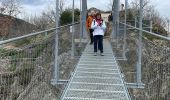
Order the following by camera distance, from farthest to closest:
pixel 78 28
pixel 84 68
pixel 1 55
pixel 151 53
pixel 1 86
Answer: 1. pixel 78 28
2. pixel 84 68
3. pixel 151 53
4. pixel 1 86
5. pixel 1 55

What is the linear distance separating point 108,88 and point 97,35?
4.24m

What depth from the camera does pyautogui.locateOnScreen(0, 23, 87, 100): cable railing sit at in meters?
6.48

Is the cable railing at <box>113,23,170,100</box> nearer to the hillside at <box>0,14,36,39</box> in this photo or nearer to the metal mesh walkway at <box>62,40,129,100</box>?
the metal mesh walkway at <box>62,40,129,100</box>

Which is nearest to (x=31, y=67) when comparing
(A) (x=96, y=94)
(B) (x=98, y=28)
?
(A) (x=96, y=94)

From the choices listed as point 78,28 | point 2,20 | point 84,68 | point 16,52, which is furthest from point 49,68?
point 2,20

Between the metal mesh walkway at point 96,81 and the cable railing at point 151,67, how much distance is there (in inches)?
14.6

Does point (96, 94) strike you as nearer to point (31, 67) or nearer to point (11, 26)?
point (31, 67)

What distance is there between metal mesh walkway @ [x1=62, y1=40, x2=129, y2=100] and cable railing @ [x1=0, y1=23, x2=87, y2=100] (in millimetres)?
348

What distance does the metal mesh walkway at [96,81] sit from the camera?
9375 mm

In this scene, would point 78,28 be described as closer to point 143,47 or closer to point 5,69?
point 143,47

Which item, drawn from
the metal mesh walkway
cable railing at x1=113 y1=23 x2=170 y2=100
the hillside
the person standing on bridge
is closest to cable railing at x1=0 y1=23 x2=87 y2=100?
the metal mesh walkway

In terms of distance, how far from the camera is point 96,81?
416 inches

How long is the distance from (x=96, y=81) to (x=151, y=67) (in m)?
1.76

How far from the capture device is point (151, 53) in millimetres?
9070
